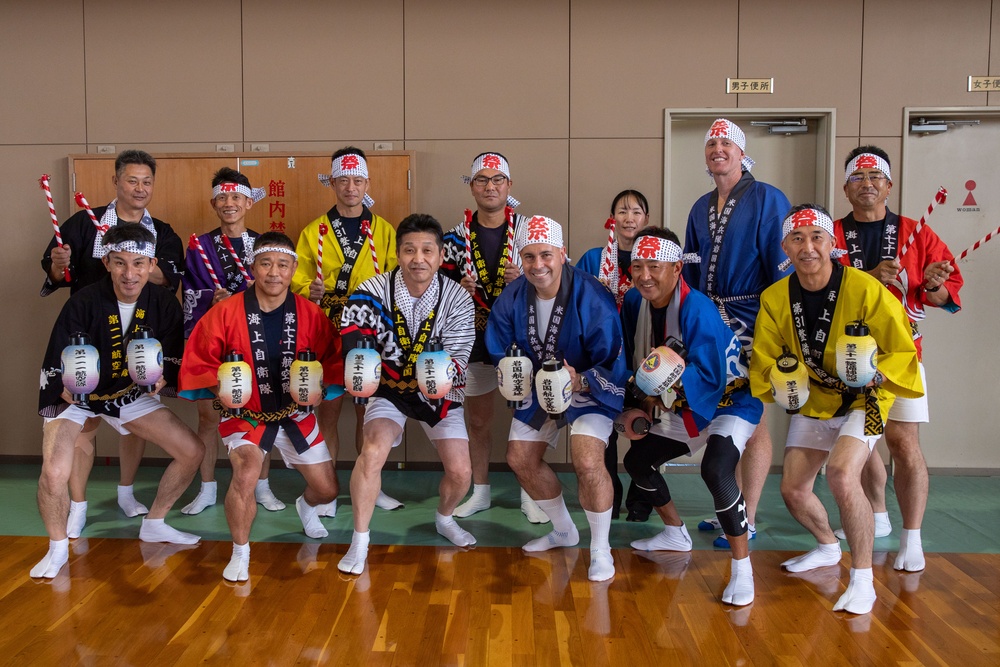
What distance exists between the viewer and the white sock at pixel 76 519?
12.8 feet

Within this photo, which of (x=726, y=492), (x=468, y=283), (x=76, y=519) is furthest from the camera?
(x=468, y=283)

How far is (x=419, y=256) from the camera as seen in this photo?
142 inches

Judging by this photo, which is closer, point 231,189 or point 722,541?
point 722,541

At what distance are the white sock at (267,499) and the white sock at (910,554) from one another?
312cm

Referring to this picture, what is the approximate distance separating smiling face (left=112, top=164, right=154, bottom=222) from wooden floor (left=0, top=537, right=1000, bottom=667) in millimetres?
1770

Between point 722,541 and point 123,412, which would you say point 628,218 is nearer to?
point 722,541

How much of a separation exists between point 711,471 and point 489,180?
6.49 ft

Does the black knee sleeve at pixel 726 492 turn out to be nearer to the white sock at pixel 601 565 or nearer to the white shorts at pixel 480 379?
the white sock at pixel 601 565

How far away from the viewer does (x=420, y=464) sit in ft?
17.5

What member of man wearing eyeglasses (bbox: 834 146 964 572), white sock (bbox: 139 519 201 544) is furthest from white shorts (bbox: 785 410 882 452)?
white sock (bbox: 139 519 201 544)

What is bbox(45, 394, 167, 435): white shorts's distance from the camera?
11.9 feet

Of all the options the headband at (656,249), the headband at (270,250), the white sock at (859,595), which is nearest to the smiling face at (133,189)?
the headband at (270,250)

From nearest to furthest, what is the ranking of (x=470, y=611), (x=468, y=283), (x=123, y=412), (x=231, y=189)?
(x=470, y=611)
(x=123, y=412)
(x=468, y=283)
(x=231, y=189)

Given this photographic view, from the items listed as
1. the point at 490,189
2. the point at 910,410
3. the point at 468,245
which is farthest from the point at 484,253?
the point at 910,410
